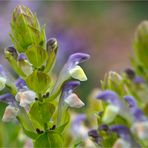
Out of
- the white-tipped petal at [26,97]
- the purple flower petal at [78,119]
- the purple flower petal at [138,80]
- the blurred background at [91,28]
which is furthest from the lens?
the blurred background at [91,28]

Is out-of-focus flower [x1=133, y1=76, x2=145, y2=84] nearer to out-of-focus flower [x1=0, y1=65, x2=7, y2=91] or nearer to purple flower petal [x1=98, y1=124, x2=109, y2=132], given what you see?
purple flower petal [x1=98, y1=124, x2=109, y2=132]

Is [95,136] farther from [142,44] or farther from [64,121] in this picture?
[142,44]

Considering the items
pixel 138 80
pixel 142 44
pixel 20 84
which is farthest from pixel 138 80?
pixel 20 84

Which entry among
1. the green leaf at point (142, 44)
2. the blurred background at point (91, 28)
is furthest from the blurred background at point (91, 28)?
the green leaf at point (142, 44)

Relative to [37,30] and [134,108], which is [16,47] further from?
[134,108]

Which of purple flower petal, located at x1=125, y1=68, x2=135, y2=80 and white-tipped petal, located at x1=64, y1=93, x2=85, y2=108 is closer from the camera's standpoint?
white-tipped petal, located at x1=64, y1=93, x2=85, y2=108

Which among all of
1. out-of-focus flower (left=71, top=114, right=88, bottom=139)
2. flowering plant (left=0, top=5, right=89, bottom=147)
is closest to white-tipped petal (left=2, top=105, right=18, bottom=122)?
flowering plant (left=0, top=5, right=89, bottom=147)

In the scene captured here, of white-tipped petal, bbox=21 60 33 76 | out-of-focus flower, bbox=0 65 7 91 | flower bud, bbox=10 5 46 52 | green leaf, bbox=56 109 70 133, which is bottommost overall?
green leaf, bbox=56 109 70 133

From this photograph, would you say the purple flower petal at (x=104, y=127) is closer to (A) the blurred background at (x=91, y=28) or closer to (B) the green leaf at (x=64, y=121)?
(B) the green leaf at (x=64, y=121)
